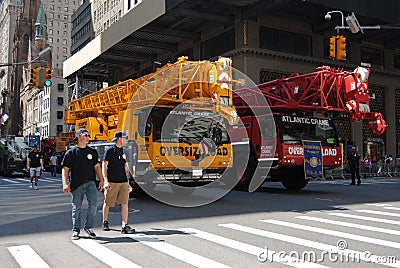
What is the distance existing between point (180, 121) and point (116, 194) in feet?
17.0

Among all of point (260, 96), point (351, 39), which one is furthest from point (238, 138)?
point (351, 39)

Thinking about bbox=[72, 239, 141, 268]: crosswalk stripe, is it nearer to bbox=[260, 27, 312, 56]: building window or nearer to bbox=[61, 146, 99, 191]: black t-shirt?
bbox=[61, 146, 99, 191]: black t-shirt

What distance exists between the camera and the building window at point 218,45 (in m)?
33.2

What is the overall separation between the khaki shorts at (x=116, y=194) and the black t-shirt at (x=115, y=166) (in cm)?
11

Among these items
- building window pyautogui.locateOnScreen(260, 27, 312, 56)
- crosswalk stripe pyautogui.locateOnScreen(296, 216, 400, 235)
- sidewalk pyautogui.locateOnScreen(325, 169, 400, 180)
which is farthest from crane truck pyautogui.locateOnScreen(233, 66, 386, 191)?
building window pyautogui.locateOnScreen(260, 27, 312, 56)

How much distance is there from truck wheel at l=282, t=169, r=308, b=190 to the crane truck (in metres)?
0.27

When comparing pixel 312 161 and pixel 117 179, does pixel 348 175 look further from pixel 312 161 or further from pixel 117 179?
pixel 117 179

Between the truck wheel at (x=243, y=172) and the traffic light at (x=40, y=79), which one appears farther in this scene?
the traffic light at (x=40, y=79)

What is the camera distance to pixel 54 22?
13300cm

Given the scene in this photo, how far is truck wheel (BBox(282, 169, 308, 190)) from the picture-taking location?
56.4 ft

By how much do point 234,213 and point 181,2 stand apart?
2258 centimetres

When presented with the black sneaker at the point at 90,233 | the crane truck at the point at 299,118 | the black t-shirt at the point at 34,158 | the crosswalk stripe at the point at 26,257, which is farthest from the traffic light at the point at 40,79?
the crosswalk stripe at the point at 26,257

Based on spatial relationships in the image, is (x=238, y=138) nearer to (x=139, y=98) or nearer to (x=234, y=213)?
(x=139, y=98)

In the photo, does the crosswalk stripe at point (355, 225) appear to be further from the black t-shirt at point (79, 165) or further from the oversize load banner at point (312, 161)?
the oversize load banner at point (312, 161)
